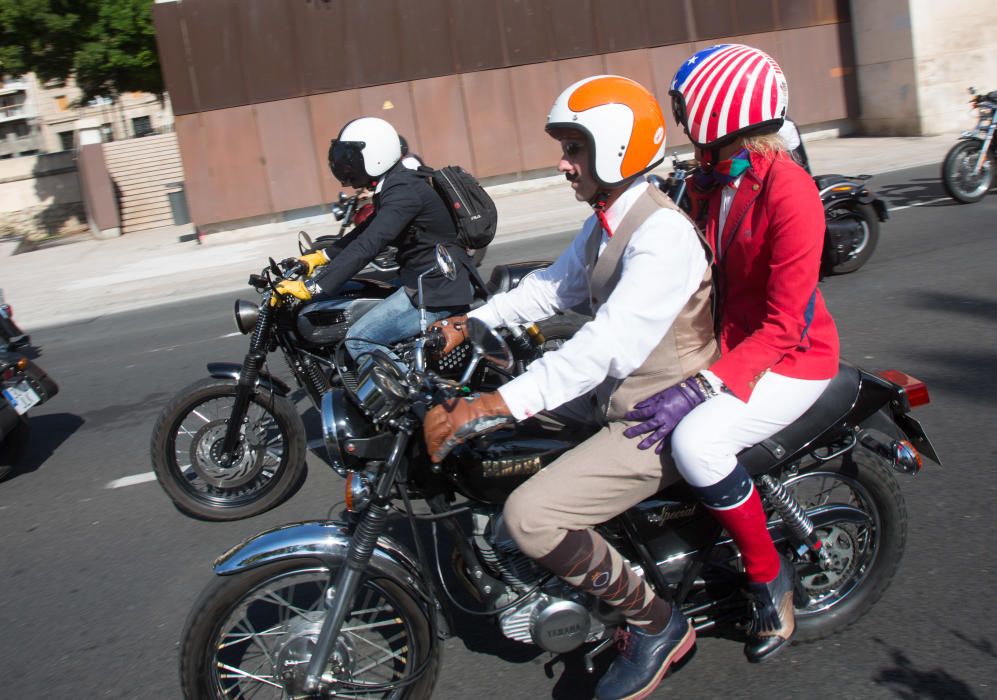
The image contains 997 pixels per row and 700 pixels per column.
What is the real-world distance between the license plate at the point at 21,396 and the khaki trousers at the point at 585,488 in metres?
4.43

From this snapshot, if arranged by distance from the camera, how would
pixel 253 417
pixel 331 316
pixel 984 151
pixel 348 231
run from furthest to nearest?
pixel 984 151, pixel 348 231, pixel 331 316, pixel 253 417

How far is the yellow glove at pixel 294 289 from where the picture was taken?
4684 mm

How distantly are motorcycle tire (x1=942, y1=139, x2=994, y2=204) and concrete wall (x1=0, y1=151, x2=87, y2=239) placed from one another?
2433 cm

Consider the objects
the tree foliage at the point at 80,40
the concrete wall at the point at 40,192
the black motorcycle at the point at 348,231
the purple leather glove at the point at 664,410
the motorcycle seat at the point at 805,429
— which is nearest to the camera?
the purple leather glove at the point at 664,410

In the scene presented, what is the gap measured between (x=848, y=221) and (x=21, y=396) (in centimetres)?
681

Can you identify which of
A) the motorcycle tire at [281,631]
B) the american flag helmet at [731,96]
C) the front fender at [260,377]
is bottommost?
the motorcycle tire at [281,631]

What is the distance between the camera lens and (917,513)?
4059 mm

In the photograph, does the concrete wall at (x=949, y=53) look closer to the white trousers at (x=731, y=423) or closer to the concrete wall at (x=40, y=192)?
the white trousers at (x=731, y=423)

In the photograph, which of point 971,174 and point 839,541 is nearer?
point 839,541

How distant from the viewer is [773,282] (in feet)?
9.60

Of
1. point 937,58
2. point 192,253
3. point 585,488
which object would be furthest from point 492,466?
point 937,58

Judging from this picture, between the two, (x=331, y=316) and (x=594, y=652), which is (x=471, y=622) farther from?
(x=331, y=316)

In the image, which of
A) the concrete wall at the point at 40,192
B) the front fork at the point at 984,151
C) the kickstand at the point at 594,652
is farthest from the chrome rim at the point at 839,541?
the concrete wall at the point at 40,192

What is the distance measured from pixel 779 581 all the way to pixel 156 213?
77.1ft
